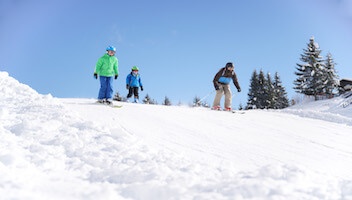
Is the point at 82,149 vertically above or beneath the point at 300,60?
beneath

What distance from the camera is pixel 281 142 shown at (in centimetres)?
673

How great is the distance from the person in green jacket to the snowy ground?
10.4 feet

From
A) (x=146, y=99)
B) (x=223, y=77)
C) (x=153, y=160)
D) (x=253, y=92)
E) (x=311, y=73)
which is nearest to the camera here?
(x=153, y=160)

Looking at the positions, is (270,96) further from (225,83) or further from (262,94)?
(225,83)

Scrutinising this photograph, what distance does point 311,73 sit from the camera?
44.8m

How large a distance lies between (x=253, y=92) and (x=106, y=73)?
4349cm

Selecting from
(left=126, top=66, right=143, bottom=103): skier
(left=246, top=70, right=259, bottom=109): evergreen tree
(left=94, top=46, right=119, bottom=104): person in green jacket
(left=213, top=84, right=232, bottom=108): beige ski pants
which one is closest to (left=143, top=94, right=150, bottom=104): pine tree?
(left=246, top=70, right=259, bottom=109): evergreen tree

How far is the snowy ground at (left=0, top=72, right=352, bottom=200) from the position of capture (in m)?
3.67

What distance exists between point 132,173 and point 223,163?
1330 millimetres

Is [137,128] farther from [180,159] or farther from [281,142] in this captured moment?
[281,142]

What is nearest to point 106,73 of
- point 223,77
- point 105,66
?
point 105,66

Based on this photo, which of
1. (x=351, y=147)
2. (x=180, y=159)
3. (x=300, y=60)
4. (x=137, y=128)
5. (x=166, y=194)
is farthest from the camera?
(x=300, y=60)

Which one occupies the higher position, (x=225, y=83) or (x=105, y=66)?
(x=105, y=66)

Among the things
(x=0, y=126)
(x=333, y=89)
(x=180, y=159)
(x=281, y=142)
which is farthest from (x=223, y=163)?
(x=333, y=89)
